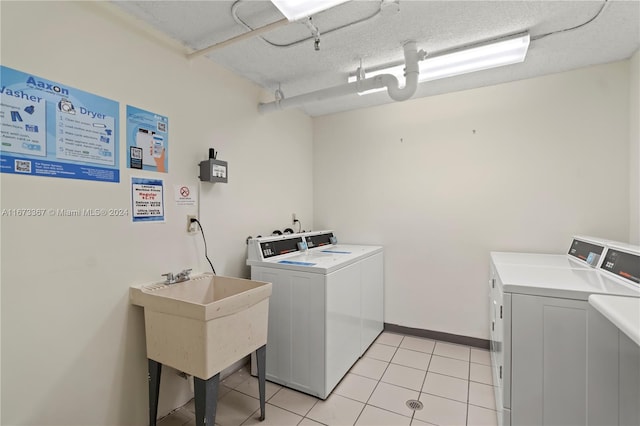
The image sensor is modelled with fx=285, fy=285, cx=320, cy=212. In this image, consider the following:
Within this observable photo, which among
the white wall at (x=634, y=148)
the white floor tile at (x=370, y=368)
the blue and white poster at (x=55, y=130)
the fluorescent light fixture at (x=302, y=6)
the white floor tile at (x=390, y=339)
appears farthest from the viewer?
the white floor tile at (x=390, y=339)

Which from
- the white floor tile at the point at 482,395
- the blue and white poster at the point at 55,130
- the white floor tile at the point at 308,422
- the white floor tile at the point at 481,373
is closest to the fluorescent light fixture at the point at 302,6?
the blue and white poster at the point at 55,130

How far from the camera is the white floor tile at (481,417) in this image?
70.7 inches

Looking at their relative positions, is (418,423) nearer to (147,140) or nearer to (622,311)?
(622,311)

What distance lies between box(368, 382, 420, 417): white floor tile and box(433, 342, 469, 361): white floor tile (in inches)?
28.5

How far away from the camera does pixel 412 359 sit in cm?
258

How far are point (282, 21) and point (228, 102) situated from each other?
954mm

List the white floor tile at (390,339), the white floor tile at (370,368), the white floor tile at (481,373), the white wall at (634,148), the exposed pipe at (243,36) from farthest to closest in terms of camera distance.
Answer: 1. the white floor tile at (390,339)
2. the white floor tile at (370,368)
3. the white floor tile at (481,373)
4. the white wall at (634,148)
5. the exposed pipe at (243,36)

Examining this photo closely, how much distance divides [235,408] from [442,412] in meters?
1.40

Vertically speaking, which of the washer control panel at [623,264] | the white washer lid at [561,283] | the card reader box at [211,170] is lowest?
the white washer lid at [561,283]

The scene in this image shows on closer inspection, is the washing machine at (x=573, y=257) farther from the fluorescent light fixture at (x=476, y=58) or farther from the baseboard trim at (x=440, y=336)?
the fluorescent light fixture at (x=476, y=58)

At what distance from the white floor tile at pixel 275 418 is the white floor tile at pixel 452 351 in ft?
4.94

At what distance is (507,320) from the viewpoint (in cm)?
145

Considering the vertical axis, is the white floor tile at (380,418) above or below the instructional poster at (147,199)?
below

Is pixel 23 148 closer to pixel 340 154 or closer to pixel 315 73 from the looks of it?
pixel 315 73
